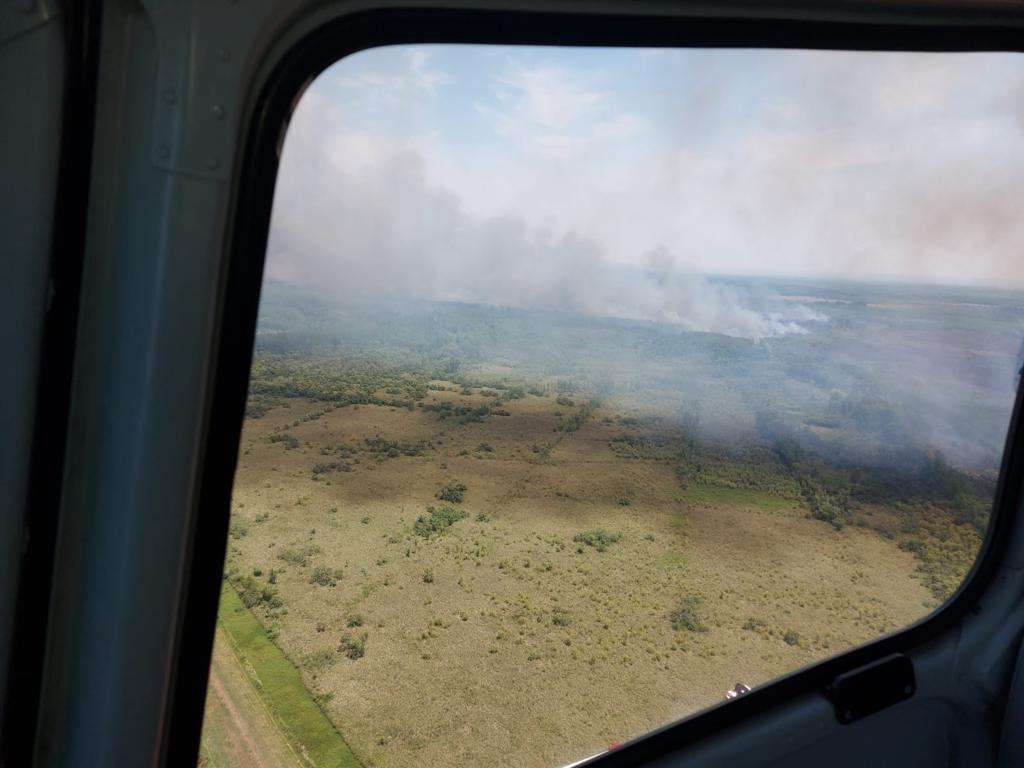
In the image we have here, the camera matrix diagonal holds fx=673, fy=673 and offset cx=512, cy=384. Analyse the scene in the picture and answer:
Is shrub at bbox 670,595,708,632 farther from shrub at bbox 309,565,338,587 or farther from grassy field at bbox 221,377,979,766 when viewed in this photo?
shrub at bbox 309,565,338,587

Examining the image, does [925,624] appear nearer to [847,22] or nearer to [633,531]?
[633,531]

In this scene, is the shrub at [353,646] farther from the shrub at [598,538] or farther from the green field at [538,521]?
the shrub at [598,538]

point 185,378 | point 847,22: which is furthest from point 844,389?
point 185,378

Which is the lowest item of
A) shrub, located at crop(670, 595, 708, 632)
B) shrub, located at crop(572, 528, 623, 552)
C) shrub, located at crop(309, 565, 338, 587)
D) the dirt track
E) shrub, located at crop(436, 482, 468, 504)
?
the dirt track

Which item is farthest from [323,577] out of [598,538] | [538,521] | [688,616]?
[688,616]

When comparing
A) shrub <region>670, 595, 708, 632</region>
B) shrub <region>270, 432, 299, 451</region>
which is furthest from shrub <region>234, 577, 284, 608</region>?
shrub <region>670, 595, 708, 632</region>

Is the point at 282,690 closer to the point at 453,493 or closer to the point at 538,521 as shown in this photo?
the point at 453,493

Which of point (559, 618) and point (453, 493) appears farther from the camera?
point (559, 618)
